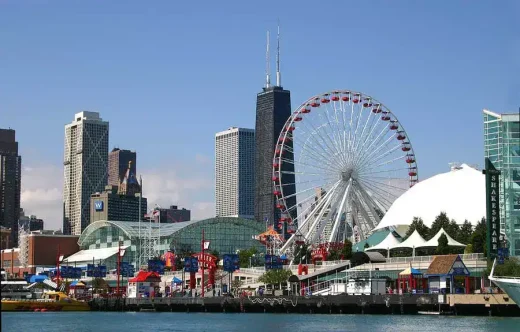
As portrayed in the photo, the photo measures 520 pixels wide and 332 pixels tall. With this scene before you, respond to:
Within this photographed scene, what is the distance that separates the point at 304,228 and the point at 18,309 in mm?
48063

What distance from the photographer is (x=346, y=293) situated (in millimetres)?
113000

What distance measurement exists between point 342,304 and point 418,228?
148 ft

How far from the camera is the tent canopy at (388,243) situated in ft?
479

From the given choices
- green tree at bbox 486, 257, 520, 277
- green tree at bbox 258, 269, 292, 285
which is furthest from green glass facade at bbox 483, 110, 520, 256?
green tree at bbox 258, 269, 292, 285

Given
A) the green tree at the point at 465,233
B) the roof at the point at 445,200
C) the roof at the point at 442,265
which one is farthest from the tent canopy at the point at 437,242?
the roof at the point at 442,265

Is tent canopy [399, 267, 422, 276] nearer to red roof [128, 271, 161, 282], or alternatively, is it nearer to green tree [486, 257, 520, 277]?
green tree [486, 257, 520, 277]

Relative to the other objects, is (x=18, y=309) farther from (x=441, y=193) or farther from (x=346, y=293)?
(x=441, y=193)

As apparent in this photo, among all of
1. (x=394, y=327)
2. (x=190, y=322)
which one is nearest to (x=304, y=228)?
(x=190, y=322)

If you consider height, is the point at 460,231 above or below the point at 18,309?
above

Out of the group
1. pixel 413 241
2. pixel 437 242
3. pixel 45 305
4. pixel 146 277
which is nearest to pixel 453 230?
pixel 413 241

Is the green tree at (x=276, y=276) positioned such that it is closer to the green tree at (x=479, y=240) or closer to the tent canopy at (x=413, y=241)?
the tent canopy at (x=413, y=241)

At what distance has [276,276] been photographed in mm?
148750

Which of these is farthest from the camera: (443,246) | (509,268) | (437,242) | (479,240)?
(437,242)

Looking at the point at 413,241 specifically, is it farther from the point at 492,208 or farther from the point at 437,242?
the point at 492,208
